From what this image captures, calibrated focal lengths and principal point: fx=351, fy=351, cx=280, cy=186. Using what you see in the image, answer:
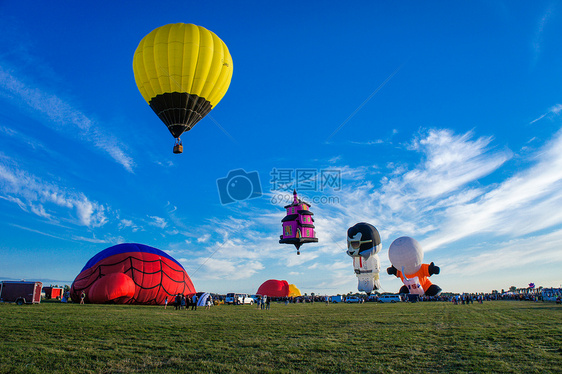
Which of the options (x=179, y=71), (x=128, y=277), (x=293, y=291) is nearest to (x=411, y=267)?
(x=293, y=291)

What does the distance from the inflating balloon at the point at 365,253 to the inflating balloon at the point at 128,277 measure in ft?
77.2

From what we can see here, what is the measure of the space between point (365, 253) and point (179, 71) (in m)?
35.0

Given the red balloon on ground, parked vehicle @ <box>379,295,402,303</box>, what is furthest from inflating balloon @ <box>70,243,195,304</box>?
the red balloon on ground

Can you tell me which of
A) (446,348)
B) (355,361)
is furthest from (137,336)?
(446,348)

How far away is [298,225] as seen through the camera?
117ft

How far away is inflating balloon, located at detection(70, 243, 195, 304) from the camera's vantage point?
24.0 m

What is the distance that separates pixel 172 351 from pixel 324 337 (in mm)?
4388

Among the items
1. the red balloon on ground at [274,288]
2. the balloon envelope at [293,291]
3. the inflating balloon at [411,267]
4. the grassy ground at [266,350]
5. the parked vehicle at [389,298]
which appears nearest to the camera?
the grassy ground at [266,350]

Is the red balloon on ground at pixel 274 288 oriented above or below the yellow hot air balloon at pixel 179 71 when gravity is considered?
below

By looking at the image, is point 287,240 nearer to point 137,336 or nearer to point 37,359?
point 137,336

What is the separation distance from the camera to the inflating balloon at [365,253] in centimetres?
4469

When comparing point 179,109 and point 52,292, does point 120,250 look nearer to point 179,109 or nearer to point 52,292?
point 52,292

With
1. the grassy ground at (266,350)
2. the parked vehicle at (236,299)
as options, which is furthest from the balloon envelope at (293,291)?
the grassy ground at (266,350)

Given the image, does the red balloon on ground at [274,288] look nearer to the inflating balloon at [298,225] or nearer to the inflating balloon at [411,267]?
the inflating balloon at [411,267]
